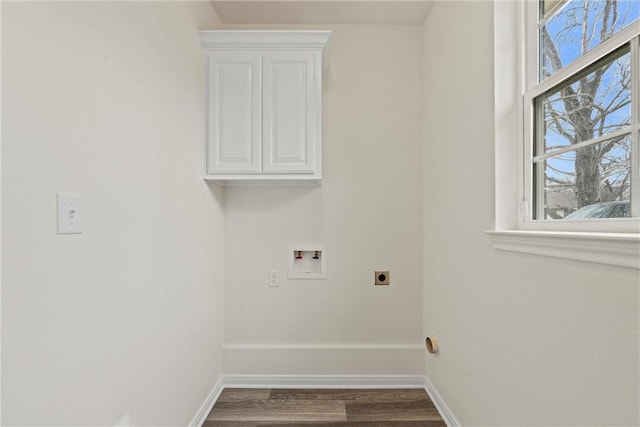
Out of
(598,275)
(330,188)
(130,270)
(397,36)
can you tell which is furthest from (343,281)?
(397,36)

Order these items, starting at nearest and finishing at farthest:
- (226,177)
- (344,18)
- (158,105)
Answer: (158,105)
(226,177)
(344,18)

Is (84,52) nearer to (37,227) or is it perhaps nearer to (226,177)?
(37,227)

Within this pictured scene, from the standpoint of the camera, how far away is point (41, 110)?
81 cm

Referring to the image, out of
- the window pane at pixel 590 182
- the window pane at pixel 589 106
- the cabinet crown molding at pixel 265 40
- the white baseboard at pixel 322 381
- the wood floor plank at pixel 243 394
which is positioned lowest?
the wood floor plank at pixel 243 394

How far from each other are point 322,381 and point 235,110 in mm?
1901

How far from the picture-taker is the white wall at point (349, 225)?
7.61ft

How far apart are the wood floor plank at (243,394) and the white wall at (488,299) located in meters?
1.12

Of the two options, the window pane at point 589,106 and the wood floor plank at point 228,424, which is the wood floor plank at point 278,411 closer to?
the wood floor plank at point 228,424

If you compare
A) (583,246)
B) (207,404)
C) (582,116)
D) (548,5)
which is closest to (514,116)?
(582,116)

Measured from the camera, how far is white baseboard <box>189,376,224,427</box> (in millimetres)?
1825

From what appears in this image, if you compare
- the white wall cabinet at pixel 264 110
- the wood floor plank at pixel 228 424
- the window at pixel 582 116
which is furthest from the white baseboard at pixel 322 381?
the window at pixel 582 116

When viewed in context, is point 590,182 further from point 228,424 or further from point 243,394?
point 243,394

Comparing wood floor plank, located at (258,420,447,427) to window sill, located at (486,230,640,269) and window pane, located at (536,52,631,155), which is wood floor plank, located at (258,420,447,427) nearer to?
window sill, located at (486,230,640,269)

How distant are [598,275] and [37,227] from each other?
4.63ft
